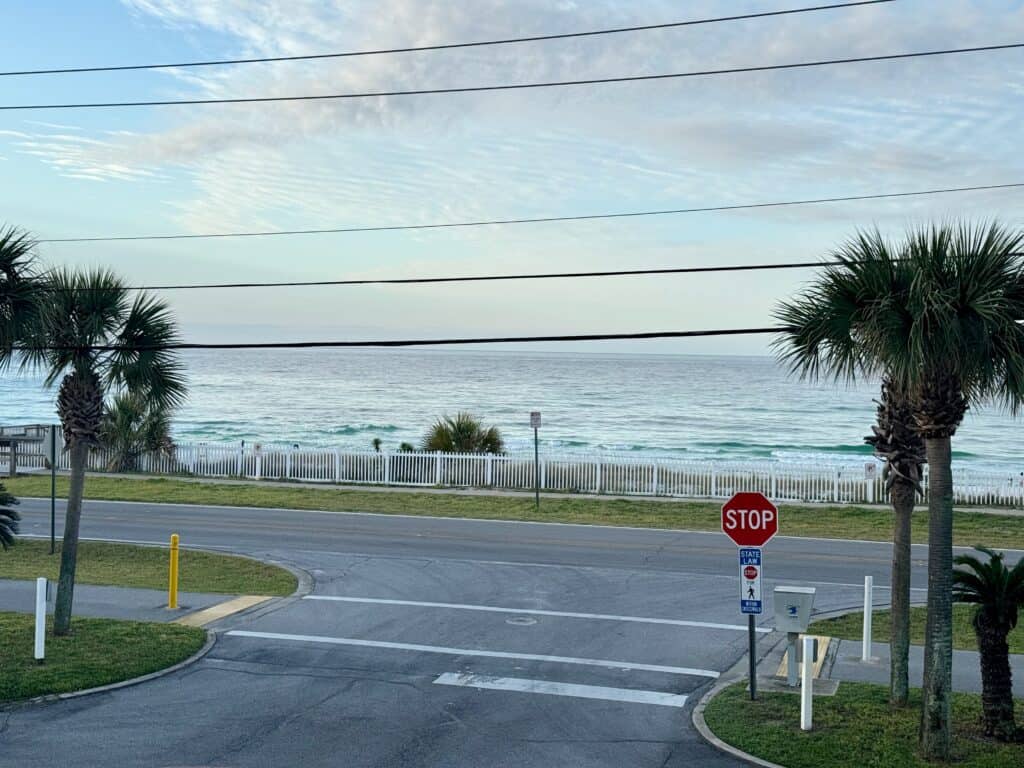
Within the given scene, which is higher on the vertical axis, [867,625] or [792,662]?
[867,625]

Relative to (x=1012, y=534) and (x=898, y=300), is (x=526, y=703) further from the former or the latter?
(x=1012, y=534)

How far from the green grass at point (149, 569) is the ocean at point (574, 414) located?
22394 mm

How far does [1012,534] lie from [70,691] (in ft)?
68.6

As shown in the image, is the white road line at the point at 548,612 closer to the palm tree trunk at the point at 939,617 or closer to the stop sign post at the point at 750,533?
the stop sign post at the point at 750,533

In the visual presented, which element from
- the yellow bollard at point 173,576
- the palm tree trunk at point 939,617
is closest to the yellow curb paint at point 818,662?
the palm tree trunk at point 939,617

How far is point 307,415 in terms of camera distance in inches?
3452

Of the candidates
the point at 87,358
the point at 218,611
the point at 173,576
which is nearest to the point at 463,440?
the point at 173,576

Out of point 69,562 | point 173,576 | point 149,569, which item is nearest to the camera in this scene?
point 69,562

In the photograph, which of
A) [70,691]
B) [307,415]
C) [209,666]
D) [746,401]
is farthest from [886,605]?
[746,401]

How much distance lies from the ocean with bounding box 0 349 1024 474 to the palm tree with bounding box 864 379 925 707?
30200mm

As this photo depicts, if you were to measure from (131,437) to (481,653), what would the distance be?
2681cm

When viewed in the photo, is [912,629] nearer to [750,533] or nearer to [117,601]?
[750,533]

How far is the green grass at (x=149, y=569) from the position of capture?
1778cm

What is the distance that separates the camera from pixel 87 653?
1276 centimetres
